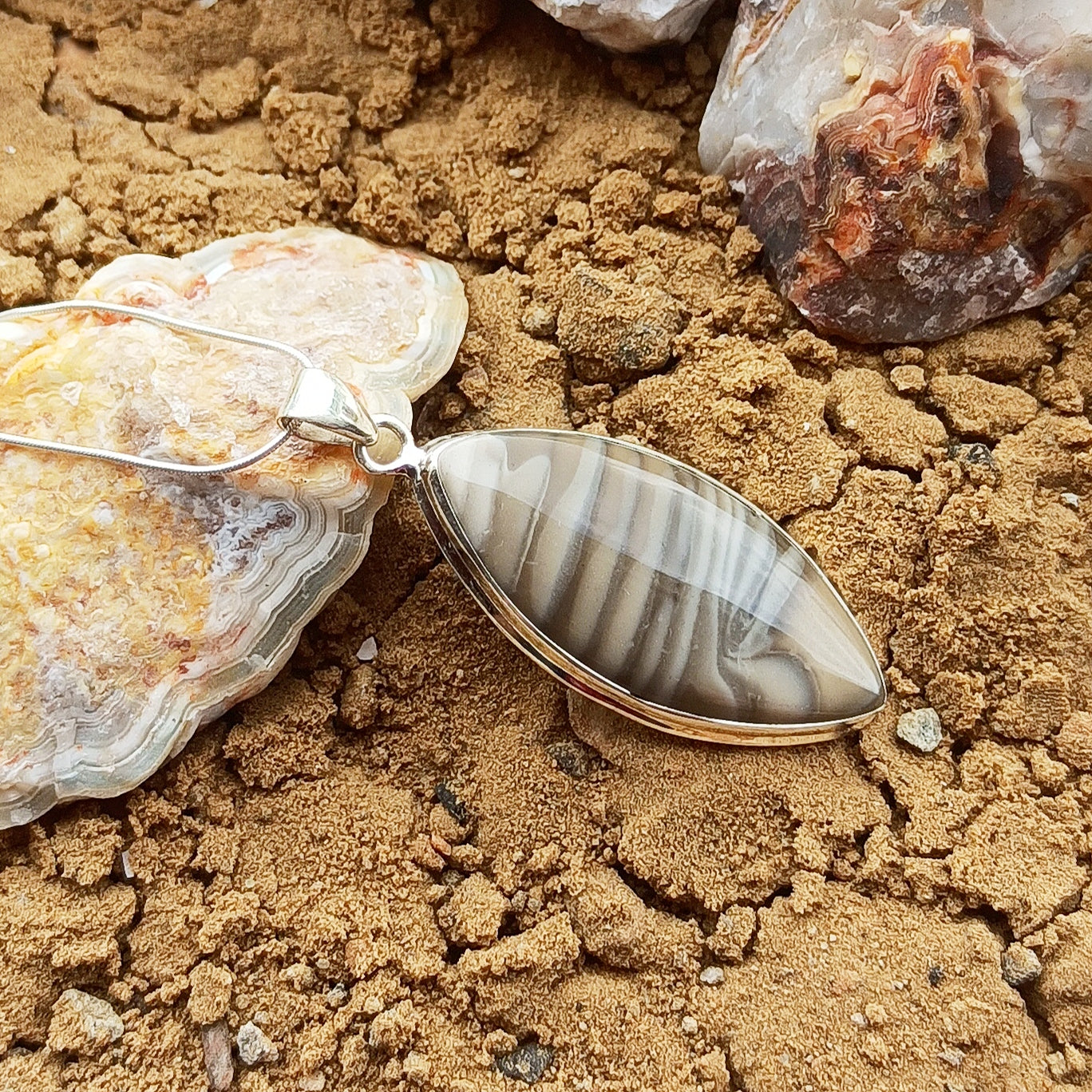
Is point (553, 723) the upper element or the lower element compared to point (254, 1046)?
upper

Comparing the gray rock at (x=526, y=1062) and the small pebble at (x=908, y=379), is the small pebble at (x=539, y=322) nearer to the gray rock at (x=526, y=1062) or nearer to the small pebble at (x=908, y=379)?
the small pebble at (x=908, y=379)

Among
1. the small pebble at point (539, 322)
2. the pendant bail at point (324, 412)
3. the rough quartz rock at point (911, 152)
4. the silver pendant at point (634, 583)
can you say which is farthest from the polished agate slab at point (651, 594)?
the rough quartz rock at point (911, 152)

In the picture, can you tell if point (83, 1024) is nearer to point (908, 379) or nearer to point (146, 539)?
point (146, 539)

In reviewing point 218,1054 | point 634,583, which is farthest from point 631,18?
point 218,1054

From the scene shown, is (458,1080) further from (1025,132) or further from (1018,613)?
(1025,132)

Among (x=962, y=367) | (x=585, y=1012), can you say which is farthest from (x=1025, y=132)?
(x=585, y=1012)

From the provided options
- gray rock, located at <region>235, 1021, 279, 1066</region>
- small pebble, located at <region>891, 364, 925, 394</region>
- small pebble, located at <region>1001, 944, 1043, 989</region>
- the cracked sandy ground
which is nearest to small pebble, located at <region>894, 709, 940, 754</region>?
the cracked sandy ground
